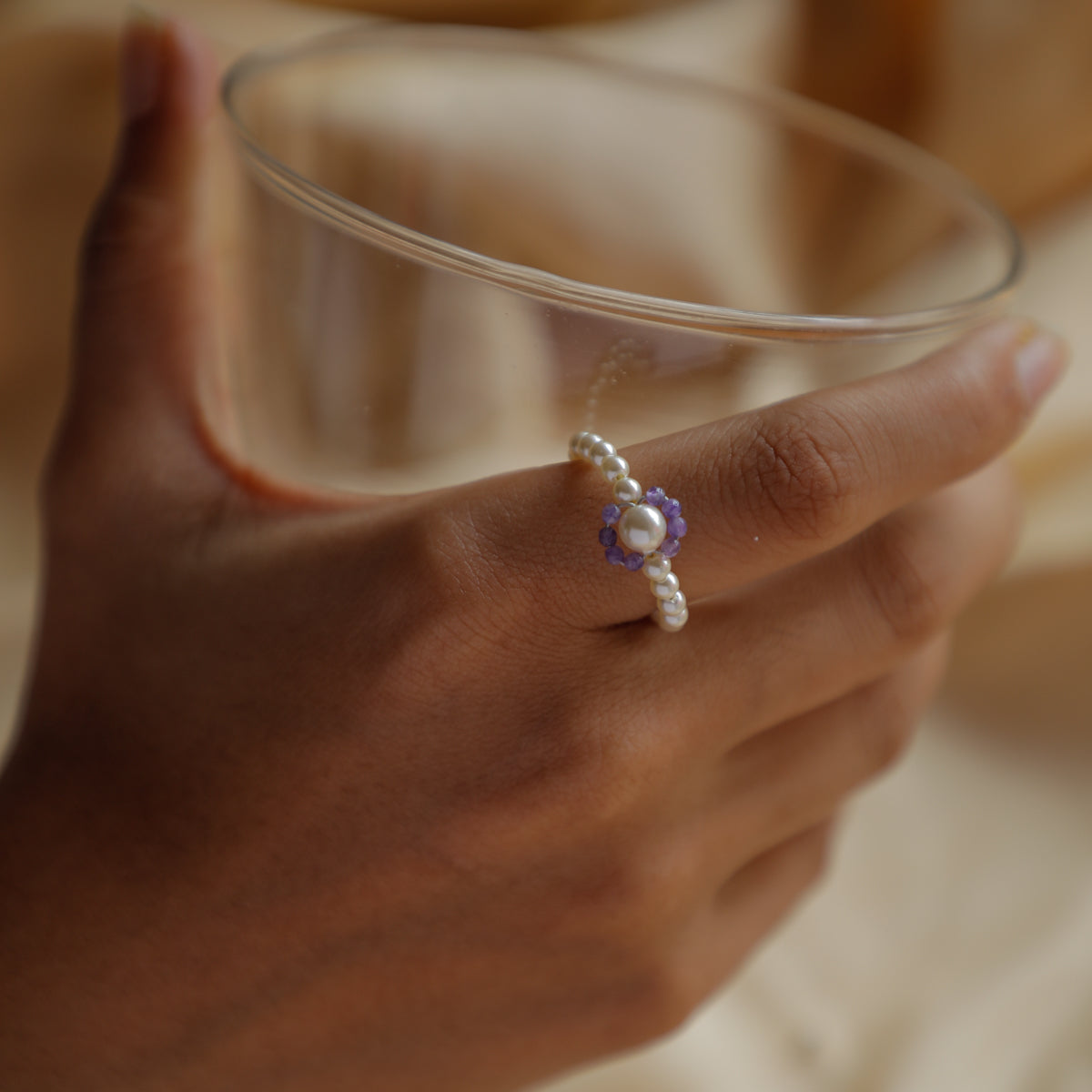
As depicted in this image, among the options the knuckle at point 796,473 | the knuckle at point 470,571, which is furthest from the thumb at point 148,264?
the knuckle at point 796,473

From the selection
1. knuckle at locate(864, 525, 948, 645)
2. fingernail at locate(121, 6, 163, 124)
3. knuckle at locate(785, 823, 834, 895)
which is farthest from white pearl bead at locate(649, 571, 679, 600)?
fingernail at locate(121, 6, 163, 124)

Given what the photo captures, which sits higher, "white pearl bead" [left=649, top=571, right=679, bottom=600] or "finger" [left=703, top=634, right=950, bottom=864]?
"white pearl bead" [left=649, top=571, right=679, bottom=600]

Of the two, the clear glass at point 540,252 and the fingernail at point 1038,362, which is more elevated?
the clear glass at point 540,252

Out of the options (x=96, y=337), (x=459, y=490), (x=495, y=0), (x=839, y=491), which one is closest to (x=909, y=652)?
(x=839, y=491)

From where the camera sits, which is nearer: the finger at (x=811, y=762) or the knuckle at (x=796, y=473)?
the knuckle at (x=796, y=473)

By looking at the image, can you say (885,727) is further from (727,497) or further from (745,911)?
(727,497)

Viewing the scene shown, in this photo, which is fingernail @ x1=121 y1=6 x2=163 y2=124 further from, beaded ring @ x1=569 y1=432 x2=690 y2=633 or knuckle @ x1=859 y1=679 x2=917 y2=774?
knuckle @ x1=859 y1=679 x2=917 y2=774

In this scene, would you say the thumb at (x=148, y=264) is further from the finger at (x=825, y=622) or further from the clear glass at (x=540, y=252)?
the finger at (x=825, y=622)
